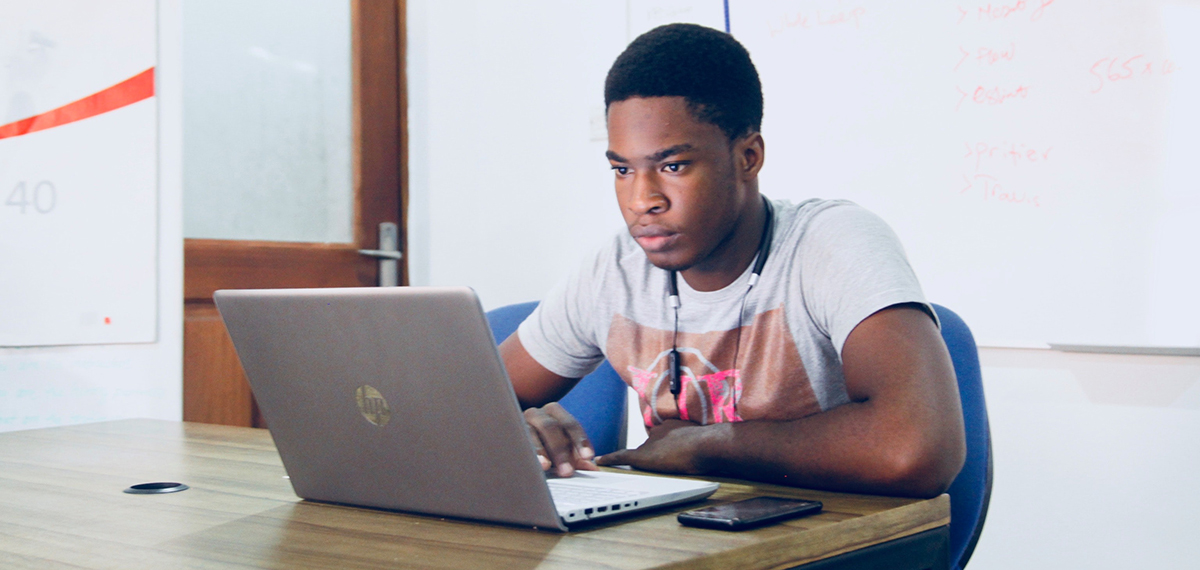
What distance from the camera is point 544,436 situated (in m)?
0.97

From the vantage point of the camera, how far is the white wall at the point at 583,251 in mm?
1800

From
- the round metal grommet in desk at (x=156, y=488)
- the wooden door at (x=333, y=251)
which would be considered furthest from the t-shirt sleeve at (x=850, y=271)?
the wooden door at (x=333, y=251)

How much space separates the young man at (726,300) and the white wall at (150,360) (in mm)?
1161

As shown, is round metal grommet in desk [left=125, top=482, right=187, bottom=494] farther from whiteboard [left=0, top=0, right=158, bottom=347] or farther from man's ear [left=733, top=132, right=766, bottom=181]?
whiteboard [left=0, top=0, right=158, bottom=347]

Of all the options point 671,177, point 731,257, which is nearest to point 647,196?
point 671,177

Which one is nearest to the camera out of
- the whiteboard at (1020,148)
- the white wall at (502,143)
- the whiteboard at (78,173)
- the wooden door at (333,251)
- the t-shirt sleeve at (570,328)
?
the t-shirt sleeve at (570,328)

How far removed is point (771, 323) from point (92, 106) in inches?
62.1

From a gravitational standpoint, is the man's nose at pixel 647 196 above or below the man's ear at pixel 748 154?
below

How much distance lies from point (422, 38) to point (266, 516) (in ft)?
7.88

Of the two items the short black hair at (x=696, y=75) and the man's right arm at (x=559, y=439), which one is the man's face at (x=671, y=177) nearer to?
the short black hair at (x=696, y=75)

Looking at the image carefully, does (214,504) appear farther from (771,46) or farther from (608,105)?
(771,46)

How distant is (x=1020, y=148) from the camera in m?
1.93

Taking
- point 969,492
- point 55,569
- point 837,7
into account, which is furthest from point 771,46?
point 55,569

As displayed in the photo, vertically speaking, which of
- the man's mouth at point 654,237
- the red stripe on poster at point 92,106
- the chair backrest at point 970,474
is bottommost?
the chair backrest at point 970,474
